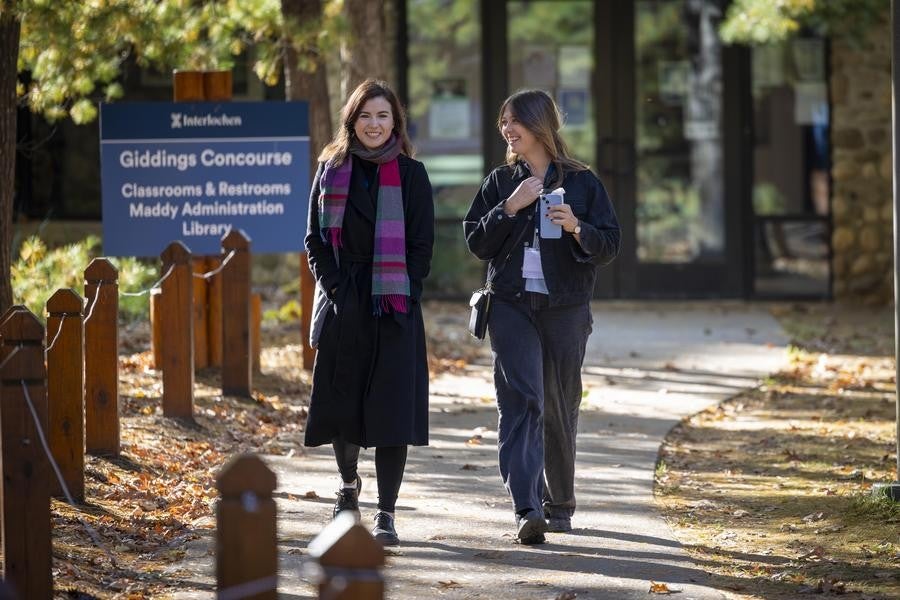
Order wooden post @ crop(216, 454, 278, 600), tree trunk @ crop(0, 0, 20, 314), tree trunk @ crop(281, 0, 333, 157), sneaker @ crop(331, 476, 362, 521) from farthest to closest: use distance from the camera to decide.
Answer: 1. tree trunk @ crop(281, 0, 333, 157)
2. tree trunk @ crop(0, 0, 20, 314)
3. sneaker @ crop(331, 476, 362, 521)
4. wooden post @ crop(216, 454, 278, 600)

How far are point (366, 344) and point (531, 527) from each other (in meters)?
0.99

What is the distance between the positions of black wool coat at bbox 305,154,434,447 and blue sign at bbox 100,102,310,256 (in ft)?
12.1

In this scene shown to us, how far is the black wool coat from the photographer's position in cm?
579

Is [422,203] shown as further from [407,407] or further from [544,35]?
[544,35]

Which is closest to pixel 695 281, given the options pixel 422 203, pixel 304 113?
pixel 304 113

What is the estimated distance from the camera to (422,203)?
5934 millimetres

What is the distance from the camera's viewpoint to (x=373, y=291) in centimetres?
579

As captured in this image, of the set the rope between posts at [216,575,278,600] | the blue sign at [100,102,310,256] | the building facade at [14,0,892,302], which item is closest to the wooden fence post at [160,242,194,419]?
the blue sign at [100,102,310,256]

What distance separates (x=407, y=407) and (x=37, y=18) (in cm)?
409

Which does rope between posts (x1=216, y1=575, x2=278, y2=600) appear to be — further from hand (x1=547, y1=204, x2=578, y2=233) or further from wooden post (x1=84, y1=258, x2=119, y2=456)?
wooden post (x1=84, y1=258, x2=119, y2=456)

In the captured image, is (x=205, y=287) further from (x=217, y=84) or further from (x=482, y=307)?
(x=482, y=307)

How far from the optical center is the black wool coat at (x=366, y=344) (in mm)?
5793

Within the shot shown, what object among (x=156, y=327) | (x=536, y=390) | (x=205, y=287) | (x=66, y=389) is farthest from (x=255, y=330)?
(x=536, y=390)

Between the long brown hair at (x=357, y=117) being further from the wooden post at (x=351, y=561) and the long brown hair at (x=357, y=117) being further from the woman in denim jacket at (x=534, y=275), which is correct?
the wooden post at (x=351, y=561)
